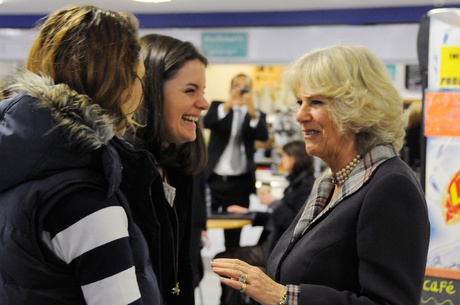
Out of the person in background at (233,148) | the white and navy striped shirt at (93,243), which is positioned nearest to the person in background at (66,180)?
the white and navy striped shirt at (93,243)

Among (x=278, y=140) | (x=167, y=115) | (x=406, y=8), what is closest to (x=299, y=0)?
(x=406, y=8)

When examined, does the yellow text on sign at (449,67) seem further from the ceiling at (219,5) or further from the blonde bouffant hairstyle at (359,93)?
the ceiling at (219,5)

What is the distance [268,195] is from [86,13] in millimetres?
3390

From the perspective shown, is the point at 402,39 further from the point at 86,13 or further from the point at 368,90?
the point at 86,13

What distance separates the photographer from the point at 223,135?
19.4ft

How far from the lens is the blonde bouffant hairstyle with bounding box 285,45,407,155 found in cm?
170

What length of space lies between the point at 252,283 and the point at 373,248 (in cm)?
35

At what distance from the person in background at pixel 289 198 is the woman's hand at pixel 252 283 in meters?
2.09

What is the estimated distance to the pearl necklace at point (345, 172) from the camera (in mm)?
1755

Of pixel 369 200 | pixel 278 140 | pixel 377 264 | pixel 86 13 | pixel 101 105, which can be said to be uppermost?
pixel 86 13

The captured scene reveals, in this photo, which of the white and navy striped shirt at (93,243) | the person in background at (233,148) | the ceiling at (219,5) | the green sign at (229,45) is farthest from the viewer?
the green sign at (229,45)

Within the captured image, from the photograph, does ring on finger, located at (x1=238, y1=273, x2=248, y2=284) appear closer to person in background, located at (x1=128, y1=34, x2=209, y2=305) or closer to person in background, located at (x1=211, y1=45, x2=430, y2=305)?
person in background, located at (x1=211, y1=45, x2=430, y2=305)

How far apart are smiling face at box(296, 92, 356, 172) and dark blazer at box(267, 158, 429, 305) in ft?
0.55

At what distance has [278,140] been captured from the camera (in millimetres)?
8086
